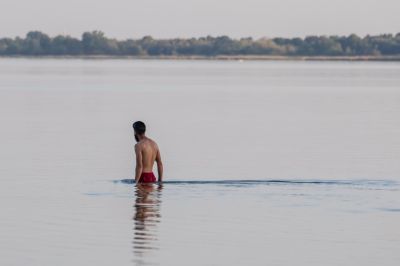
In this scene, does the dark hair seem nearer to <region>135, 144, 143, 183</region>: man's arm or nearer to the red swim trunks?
<region>135, 144, 143, 183</region>: man's arm

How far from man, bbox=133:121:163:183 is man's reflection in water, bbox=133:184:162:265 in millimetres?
144

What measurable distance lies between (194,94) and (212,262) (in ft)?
181

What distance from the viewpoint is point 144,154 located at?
19.4m

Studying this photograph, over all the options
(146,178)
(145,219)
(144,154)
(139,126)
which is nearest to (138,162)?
(144,154)

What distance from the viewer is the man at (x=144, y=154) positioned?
19.3m

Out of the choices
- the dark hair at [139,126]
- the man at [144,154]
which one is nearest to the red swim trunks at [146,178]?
the man at [144,154]

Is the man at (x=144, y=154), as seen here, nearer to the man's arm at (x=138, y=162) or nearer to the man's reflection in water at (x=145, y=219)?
the man's arm at (x=138, y=162)

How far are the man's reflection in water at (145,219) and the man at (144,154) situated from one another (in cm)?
14

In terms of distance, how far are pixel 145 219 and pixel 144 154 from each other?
3050 mm

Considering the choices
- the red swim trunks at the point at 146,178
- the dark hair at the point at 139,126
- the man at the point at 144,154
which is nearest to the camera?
the dark hair at the point at 139,126

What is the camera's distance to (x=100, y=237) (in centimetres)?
1490

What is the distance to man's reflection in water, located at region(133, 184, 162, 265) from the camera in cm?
1396

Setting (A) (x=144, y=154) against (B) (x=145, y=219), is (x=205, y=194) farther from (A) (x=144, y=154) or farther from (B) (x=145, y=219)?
(B) (x=145, y=219)

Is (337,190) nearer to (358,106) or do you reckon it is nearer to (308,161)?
(308,161)
